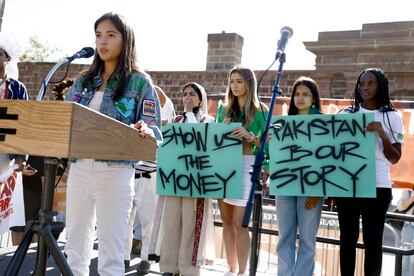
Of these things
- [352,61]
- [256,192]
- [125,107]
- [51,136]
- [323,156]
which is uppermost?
[352,61]

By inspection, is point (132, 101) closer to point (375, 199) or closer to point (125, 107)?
point (125, 107)

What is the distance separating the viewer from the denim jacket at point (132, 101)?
99.5 inches

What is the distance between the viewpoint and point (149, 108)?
257 cm

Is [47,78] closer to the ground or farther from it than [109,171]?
farther from it

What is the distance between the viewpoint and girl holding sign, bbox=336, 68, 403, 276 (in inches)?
132

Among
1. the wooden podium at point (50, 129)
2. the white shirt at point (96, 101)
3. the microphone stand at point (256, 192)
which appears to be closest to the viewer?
the wooden podium at point (50, 129)

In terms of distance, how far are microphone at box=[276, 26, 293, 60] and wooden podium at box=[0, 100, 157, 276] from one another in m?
1.74

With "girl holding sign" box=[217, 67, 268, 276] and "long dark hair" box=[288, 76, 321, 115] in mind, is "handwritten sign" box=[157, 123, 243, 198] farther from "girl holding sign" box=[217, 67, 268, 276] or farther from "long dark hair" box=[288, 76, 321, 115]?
"long dark hair" box=[288, 76, 321, 115]

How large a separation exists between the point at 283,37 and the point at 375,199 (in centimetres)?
126

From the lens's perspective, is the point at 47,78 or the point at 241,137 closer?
the point at 47,78

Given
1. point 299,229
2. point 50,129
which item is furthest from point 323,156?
point 50,129

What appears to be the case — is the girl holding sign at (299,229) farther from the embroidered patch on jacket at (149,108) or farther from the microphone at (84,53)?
the microphone at (84,53)

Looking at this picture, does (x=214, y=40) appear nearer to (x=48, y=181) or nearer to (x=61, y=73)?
(x=61, y=73)

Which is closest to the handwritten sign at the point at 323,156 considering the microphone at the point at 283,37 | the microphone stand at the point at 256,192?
the microphone stand at the point at 256,192
